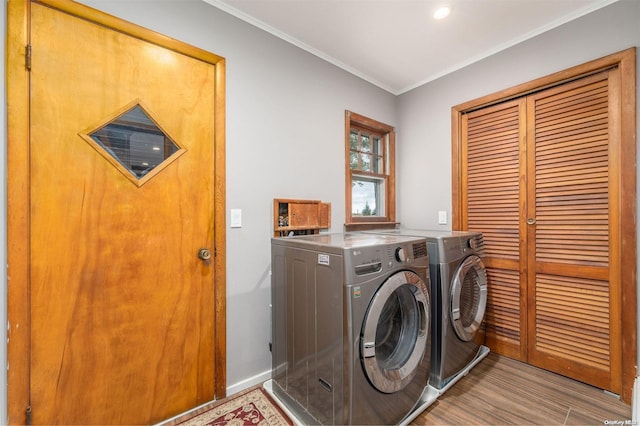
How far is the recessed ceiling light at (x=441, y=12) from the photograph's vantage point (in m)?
1.78

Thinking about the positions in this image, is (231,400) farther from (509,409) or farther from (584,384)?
(584,384)

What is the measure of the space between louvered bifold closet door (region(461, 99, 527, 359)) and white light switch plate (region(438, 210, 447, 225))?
188 mm

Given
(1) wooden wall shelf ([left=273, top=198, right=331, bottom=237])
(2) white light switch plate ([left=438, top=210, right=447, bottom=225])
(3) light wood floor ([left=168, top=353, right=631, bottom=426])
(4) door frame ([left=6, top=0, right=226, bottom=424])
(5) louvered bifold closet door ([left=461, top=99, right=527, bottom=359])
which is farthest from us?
(2) white light switch plate ([left=438, top=210, right=447, bottom=225])

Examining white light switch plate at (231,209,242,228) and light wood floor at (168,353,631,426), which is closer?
light wood floor at (168,353,631,426)

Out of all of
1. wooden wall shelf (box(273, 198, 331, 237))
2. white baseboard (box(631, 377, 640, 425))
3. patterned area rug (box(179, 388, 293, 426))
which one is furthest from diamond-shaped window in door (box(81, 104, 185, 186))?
white baseboard (box(631, 377, 640, 425))

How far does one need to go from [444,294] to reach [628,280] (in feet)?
3.65

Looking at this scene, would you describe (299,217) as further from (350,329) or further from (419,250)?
(350,329)

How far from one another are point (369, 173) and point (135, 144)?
197 centimetres

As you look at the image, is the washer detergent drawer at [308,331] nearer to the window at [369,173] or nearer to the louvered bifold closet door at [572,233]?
the window at [369,173]

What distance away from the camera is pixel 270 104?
1.96 metres

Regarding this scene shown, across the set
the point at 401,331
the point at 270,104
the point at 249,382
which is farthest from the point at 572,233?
the point at 249,382

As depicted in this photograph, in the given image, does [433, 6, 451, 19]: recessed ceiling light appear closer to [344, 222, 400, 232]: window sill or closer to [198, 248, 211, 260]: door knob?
[344, 222, 400, 232]: window sill

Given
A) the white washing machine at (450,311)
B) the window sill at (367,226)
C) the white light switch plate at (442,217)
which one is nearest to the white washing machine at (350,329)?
the white washing machine at (450,311)

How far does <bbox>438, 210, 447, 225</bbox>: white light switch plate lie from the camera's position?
8.57 feet
